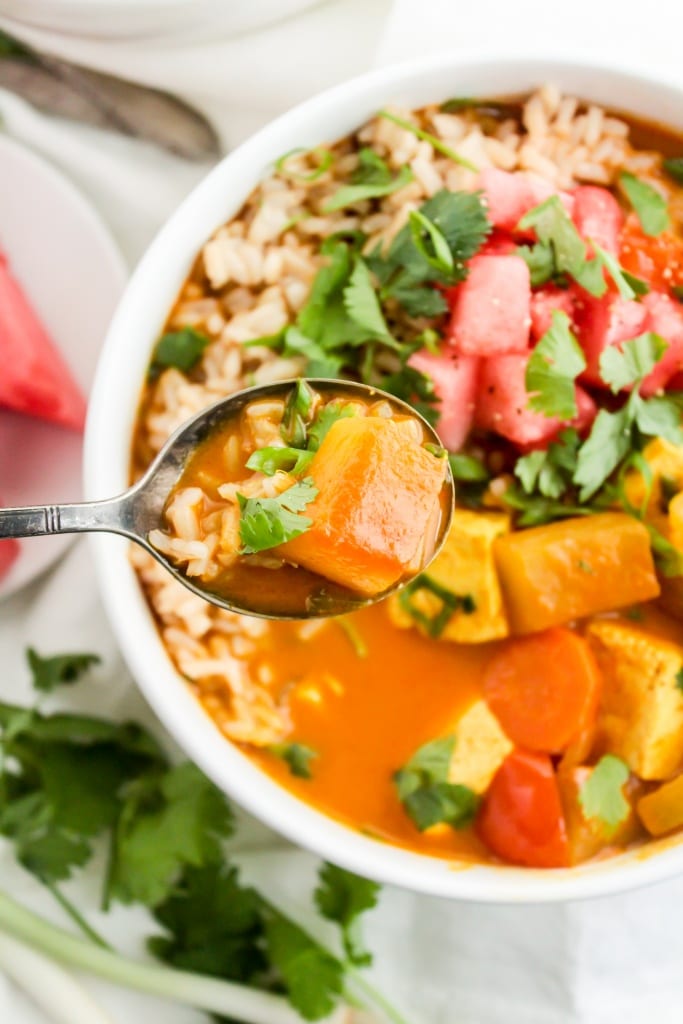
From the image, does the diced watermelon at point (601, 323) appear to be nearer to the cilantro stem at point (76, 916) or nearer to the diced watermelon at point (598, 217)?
the diced watermelon at point (598, 217)

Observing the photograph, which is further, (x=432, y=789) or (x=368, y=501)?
Answer: (x=432, y=789)

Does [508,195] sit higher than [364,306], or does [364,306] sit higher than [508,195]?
[508,195]

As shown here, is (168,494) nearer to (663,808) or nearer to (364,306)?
(364,306)

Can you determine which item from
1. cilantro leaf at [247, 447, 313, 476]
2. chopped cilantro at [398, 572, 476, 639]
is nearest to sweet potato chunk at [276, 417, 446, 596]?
cilantro leaf at [247, 447, 313, 476]

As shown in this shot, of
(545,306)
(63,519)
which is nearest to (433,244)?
(545,306)

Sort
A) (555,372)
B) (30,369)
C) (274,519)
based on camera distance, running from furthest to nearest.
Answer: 1. (30,369)
2. (555,372)
3. (274,519)

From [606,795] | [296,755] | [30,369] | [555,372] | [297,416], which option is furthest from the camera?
[30,369]

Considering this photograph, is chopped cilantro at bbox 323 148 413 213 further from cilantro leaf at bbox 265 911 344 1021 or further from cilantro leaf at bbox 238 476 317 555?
cilantro leaf at bbox 265 911 344 1021
